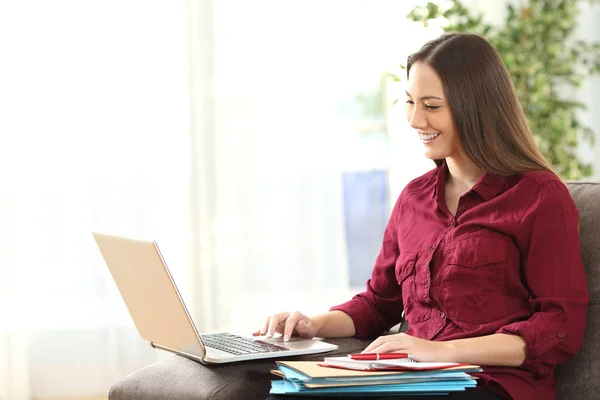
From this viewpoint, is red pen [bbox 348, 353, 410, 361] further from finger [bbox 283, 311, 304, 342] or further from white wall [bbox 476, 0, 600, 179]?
white wall [bbox 476, 0, 600, 179]

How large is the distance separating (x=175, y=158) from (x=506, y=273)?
2036mm

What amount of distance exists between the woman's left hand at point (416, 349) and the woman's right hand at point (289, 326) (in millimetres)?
324

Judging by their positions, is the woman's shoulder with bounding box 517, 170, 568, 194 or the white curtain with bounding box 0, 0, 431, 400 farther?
the white curtain with bounding box 0, 0, 431, 400

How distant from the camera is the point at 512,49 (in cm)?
324

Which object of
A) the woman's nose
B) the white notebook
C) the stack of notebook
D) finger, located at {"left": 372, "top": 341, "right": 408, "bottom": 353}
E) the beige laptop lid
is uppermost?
the woman's nose

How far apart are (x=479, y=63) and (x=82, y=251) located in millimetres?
2138

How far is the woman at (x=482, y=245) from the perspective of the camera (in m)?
1.57

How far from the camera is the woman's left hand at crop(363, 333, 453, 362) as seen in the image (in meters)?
1.52

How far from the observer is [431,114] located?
1.74 metres

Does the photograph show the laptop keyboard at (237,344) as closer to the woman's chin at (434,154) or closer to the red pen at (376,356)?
the red pen at (376,356)

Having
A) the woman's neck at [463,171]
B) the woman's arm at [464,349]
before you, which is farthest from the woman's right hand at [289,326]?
the woman's neck at [463,171]

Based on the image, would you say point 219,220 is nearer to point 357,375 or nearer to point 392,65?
point 392,65

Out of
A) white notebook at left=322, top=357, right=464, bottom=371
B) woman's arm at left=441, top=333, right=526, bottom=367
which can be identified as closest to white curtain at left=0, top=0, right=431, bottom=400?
woman's arm at left=441, top=333, right=526, bottom=367

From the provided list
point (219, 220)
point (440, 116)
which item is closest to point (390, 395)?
point (440, 116)
